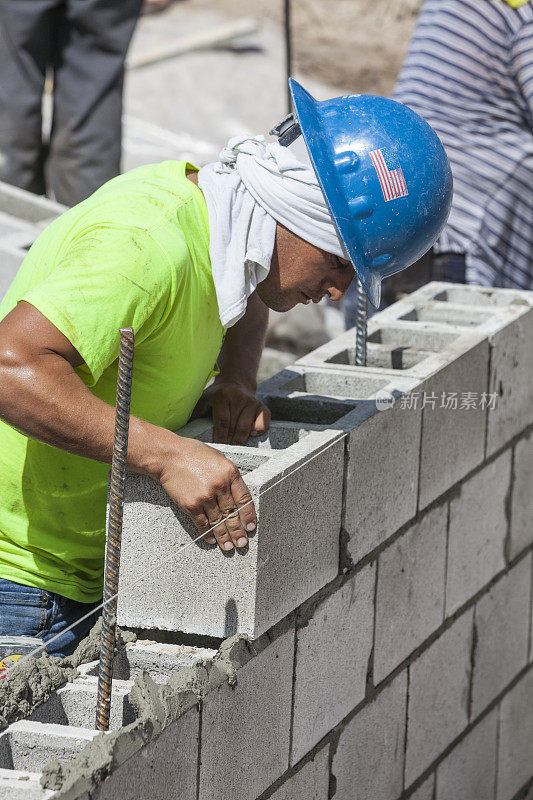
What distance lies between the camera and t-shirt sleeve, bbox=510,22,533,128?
455cm

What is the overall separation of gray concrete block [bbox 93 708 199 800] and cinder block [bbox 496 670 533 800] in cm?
221

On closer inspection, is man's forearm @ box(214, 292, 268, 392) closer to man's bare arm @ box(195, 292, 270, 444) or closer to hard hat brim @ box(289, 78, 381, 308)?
man's bare arm @ box(195, 292, 270, 444)

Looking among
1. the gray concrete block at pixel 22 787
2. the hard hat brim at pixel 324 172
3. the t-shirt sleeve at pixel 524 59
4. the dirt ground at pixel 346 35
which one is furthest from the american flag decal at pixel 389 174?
the dirt ground at pixel 346 35

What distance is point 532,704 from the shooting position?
4.59 meters

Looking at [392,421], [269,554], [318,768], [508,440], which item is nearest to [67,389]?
[269,554]

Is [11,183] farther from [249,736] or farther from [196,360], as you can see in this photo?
[249,736]

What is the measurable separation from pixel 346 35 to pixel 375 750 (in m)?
14.1

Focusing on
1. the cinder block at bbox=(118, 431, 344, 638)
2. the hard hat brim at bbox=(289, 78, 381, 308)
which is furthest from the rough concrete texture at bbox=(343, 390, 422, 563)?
the hard hat brim at bbox=(289, 78, 381, 308)

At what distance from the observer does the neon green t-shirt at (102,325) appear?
7.39ft

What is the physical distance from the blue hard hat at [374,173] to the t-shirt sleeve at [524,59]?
215cm

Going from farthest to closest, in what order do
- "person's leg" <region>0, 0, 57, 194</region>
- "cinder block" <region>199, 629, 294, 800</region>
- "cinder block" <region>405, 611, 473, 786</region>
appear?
"person's leg" <region>0, 0, 57, 194</region>
"cinder block" <region>405, 611, 473, 786</region>
"cinder block" <region>199, 629, 294, 800</region>

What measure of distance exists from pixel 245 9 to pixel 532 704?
13.3 meters

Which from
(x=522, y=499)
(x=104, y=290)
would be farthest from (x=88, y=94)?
(x=104, y=290)

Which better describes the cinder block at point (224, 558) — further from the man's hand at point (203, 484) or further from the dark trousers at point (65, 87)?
the dark trousers at point (65, 87)
